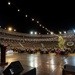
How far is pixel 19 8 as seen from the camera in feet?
70.1

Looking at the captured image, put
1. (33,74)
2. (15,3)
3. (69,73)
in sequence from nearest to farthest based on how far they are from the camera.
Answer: (69,73) < (33,74) < (15,3)

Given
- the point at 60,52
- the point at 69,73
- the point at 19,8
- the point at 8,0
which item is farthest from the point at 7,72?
the point at 60,52

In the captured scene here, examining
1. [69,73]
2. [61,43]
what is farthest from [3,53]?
[61,43]

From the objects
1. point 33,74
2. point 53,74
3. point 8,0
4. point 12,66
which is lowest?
point 53,74

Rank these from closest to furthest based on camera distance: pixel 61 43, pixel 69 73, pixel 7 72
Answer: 1. pixel 7 72
2. pixel 69 73
3. pixel 61 43

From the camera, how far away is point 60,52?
1068 inches

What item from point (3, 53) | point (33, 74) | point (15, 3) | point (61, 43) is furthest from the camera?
point (61, 43)

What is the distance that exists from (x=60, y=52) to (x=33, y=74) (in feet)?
71.8

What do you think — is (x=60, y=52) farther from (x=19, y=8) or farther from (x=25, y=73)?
(x=25, y=73)

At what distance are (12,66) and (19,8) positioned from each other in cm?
1749

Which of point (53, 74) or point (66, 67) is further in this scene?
point (53, 74)

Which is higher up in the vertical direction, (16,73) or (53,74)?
(16,73)

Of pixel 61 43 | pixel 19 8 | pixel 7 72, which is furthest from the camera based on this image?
pixel 61 43

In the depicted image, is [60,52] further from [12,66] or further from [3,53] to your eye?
[12,66]
